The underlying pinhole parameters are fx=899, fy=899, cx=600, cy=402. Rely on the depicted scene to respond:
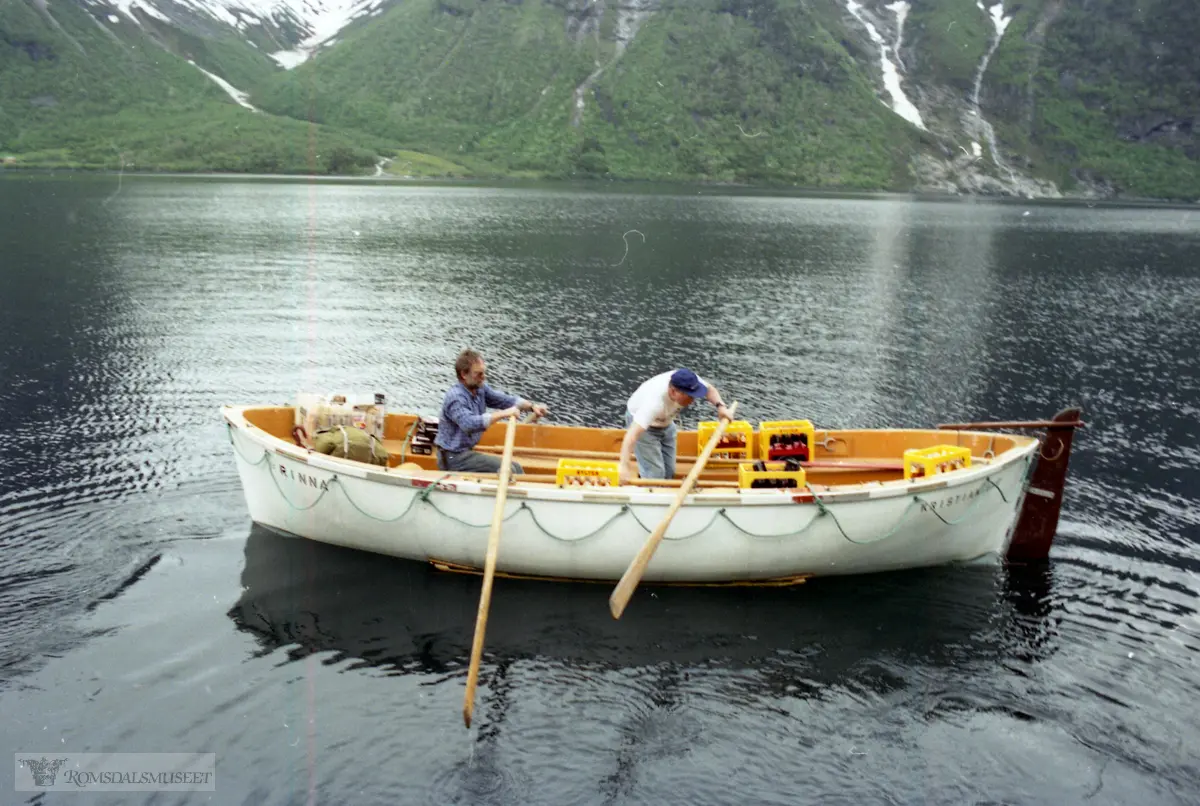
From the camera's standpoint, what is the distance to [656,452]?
1471cm

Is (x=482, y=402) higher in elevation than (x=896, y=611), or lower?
higher

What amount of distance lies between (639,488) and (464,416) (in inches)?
121

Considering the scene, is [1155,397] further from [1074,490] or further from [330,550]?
[330,550]

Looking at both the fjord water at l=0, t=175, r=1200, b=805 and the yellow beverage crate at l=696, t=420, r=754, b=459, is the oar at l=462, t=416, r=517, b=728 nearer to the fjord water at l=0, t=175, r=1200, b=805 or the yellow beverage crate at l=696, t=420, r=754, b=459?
the fjord water at l=0, t=175, r=1200, b=805

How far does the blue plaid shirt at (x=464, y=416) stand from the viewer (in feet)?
46.8

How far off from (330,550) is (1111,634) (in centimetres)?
1227

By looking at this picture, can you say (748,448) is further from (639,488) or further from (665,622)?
(665,622)

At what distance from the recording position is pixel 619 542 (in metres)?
13.4

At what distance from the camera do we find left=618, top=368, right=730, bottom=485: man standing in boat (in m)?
13.6

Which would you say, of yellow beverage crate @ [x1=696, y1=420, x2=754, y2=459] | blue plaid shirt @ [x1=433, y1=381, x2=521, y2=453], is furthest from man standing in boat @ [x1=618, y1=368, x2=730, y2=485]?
blue plaid shirt @ [x1=433, y1=381, x2=521, y2=453]

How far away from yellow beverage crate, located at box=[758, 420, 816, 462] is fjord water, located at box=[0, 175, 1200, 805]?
2570 millimetres

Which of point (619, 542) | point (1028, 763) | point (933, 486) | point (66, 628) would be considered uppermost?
point (933, 486)

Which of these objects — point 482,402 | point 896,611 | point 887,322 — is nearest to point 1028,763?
point 896,611

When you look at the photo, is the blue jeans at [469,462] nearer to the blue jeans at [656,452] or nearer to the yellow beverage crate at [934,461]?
the blue jeans at [656,452]
